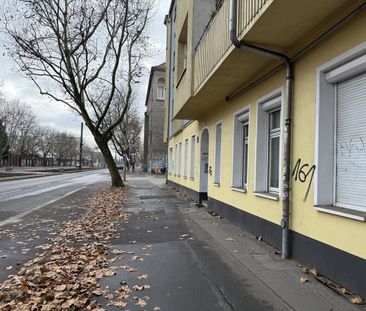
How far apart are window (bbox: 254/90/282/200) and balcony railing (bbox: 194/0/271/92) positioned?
4.73ft

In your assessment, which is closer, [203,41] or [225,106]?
[203,41]

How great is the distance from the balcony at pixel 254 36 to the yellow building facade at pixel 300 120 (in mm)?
17

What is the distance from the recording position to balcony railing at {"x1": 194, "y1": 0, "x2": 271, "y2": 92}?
5996 millimetres

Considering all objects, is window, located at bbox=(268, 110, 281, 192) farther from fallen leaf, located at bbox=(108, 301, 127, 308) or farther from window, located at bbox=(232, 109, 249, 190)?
fallen leaf, located at bbox=(108, 301, 127, 308)

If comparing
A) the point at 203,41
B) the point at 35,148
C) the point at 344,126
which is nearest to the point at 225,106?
the point at 203,41

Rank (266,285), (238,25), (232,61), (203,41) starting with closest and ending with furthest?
(266,285) < (238,25) < (232,61) < (203,41)

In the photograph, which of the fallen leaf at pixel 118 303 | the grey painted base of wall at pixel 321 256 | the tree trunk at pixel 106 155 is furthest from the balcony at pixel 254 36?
the tree trunk at pixel 106 155

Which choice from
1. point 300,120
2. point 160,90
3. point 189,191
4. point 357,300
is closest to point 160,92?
point 160,90

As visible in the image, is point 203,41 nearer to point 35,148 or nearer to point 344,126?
point 344,126

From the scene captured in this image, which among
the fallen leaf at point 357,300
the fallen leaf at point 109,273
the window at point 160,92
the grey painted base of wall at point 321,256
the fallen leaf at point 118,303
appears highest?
the window at point 160,92

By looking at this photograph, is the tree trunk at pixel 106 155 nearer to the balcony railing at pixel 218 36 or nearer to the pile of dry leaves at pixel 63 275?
the balcony railing at pixel 218 36

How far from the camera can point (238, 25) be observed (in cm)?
668

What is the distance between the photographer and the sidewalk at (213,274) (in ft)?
14.7

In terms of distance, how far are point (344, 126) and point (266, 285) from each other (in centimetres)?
249
